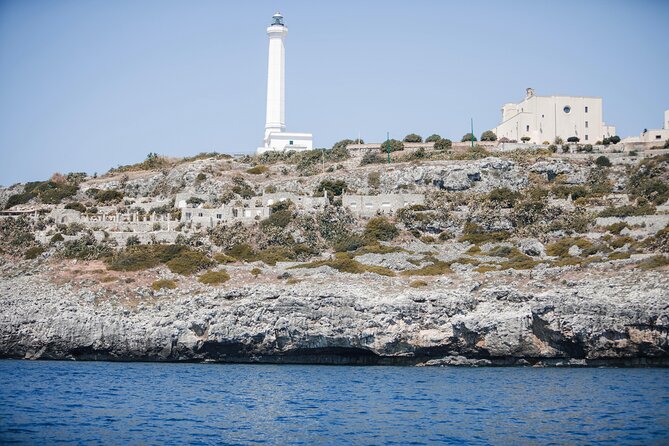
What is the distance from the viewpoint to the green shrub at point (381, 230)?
6338 cm

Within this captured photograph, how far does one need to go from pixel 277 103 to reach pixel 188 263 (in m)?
38.1

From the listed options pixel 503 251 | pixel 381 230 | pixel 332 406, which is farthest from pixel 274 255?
pixel 332 406

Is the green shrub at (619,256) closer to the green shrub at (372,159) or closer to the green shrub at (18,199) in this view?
the green shrub at (372,159)

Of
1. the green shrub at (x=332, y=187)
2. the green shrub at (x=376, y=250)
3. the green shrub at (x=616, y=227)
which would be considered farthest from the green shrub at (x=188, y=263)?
the green shrub at (x=616, y=227)

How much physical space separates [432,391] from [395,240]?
2985 cm

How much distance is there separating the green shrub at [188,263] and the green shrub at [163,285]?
7.36 feet

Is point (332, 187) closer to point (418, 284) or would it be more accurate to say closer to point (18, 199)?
point (18, 199)

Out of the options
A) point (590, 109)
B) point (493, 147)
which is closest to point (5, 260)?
point (493, 147)

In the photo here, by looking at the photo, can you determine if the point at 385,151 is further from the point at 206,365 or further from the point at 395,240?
the point at 206,365

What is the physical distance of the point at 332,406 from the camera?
1198 inches

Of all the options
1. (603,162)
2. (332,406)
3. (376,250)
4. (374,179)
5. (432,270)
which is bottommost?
(332,406)

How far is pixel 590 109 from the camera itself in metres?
88.1

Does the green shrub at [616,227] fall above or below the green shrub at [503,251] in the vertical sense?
above

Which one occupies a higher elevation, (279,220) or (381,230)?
(279,220)
